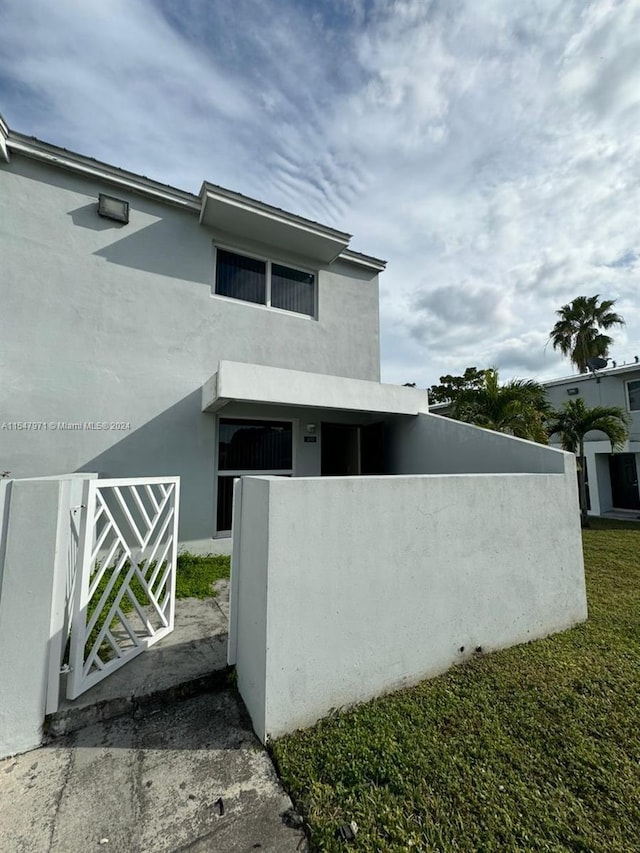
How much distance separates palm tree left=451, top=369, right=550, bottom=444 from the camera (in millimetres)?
9477

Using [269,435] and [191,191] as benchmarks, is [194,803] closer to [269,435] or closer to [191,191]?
[269,435]

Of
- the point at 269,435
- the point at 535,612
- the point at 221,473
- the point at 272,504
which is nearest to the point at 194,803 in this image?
the point at 272,504

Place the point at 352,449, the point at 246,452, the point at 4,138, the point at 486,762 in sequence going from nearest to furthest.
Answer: the point at 486,762
the point at 4,138
the point at 246,452
the point at 352,449

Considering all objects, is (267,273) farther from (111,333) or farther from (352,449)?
(352,449)

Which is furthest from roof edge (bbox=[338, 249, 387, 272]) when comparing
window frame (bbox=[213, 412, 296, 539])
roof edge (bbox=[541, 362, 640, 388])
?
roof edge (bbox=[541, 362, 640, 388])

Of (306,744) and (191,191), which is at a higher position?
(191,191)

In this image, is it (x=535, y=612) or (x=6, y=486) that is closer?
(x=6, y=486)

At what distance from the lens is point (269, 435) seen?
862 cm

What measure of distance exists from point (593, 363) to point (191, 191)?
63.4ft

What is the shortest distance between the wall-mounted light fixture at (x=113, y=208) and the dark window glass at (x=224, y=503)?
5.92 metres

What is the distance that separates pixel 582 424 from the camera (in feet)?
43.2

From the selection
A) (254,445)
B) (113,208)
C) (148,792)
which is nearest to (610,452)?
(254,445)

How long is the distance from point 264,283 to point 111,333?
3.84m

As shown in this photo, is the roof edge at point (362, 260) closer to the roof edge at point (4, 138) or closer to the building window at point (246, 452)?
the building window at point (246, 452)
